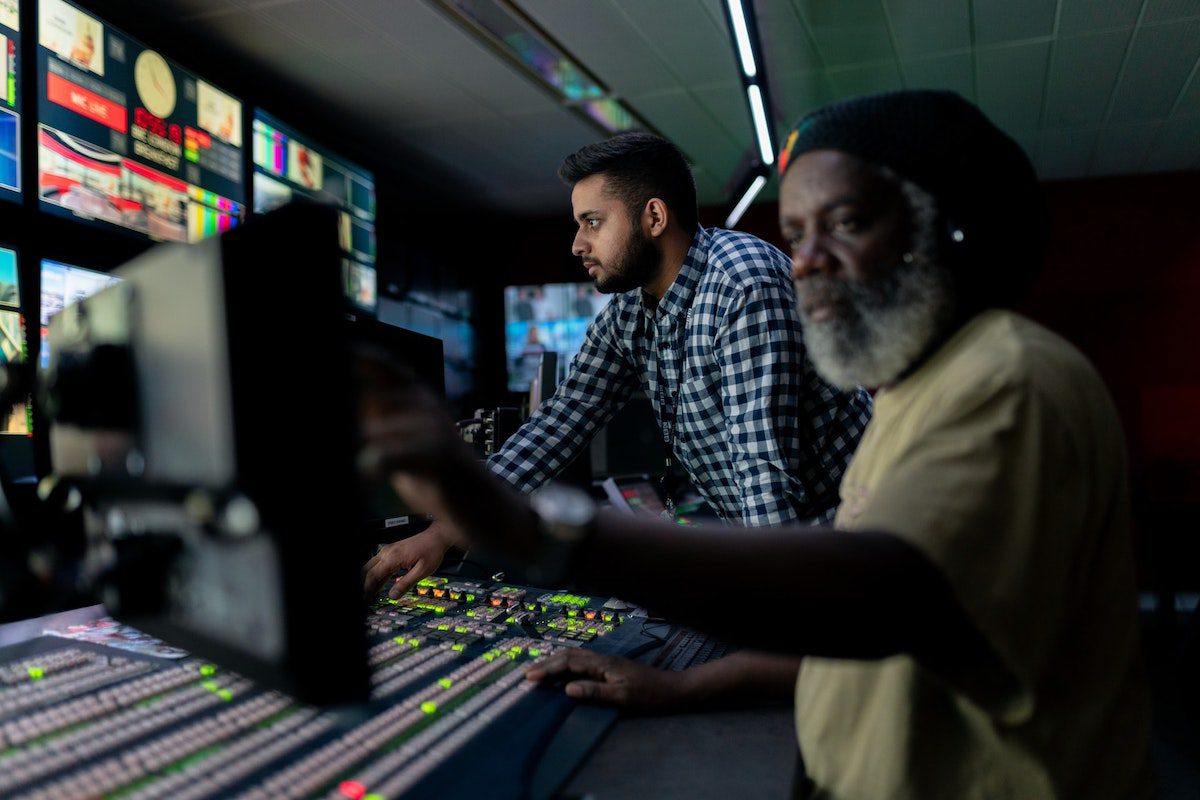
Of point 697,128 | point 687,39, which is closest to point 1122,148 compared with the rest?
point 697,128

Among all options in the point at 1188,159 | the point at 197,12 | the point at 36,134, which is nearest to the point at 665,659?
the point at 36,134

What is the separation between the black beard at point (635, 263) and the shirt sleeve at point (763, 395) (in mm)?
399

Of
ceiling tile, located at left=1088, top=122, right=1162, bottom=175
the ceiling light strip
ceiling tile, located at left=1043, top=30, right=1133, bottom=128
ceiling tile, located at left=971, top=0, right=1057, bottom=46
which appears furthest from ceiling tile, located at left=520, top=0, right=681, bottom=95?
ceiling tile, located at left=1088, top=122, right=1162, bottom=175

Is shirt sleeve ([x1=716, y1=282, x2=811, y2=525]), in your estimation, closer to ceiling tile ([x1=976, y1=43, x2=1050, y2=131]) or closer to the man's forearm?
the man's forearm

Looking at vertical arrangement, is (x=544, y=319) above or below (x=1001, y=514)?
above

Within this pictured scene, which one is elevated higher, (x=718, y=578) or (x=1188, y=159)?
(x=1188, y=159)

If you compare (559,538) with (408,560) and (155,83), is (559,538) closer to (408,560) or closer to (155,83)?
(408,560)

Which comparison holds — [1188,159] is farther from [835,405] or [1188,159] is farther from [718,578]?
[718,578]

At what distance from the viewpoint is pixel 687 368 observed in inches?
61.2

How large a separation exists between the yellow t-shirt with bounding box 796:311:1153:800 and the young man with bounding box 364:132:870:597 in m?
0.55

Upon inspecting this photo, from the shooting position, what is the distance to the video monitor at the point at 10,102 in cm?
245

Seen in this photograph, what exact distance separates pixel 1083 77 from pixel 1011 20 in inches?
30.9

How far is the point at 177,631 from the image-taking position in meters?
0.64

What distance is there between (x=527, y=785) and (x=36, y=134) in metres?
2.80
